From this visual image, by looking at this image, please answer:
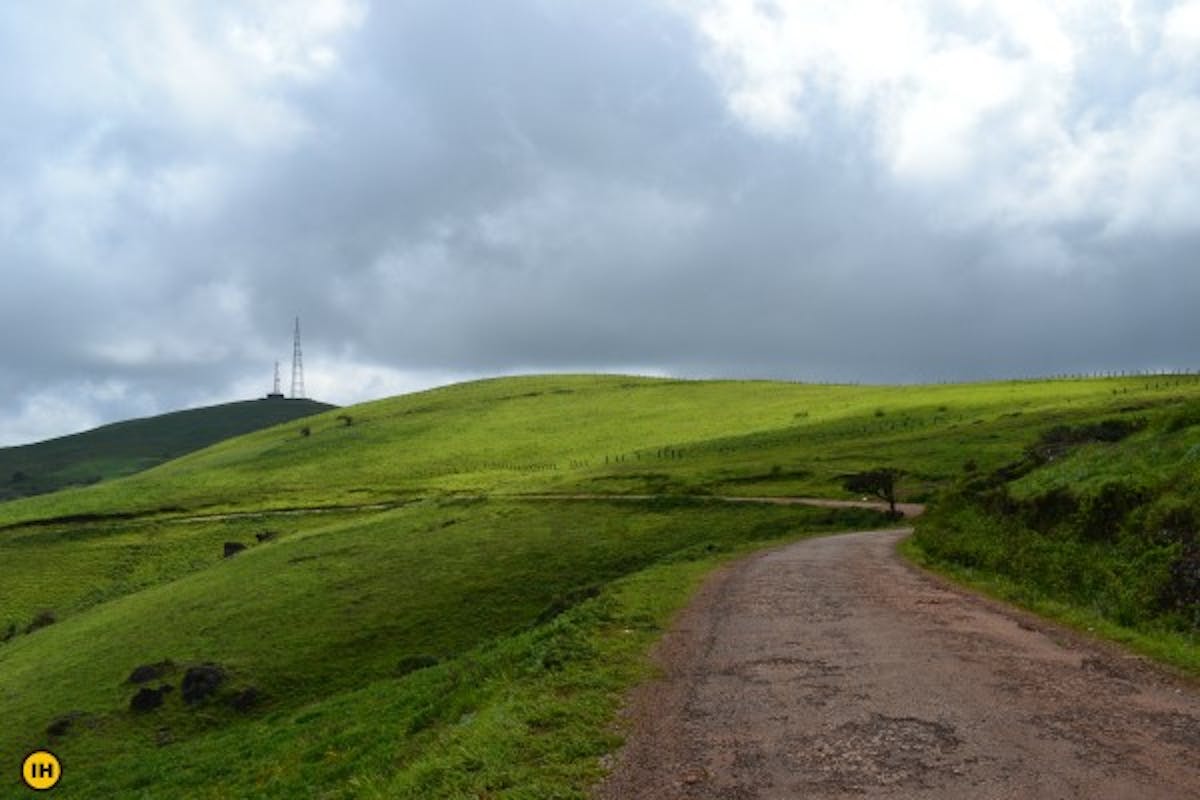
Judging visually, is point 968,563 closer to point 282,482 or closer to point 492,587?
point 492,587

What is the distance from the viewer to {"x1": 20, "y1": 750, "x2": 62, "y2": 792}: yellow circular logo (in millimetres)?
29297

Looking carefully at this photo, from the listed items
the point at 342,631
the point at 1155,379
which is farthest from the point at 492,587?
the point at 1155,379

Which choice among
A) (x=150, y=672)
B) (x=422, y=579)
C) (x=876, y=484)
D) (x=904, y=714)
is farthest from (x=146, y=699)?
(x=876, y=484)

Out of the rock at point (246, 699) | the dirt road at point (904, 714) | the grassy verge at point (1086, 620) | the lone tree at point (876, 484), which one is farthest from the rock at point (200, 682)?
the lone tree at point (876, 484)

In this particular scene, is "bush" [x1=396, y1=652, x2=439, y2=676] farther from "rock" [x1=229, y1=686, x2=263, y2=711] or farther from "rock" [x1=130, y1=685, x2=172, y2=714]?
"rock" [x1=130, y1=685, x2=172, y2=714]

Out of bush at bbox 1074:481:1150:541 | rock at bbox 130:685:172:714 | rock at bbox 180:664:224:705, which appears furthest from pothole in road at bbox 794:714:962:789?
→ rock at bbox 130:685:172:714

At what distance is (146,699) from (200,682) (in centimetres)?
239

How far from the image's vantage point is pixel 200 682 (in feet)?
123

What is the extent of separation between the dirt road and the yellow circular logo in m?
23.9

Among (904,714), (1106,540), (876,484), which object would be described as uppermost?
(1106,540)

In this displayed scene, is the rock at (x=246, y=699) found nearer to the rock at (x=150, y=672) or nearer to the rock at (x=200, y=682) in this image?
the rock at (x=200, y=682)

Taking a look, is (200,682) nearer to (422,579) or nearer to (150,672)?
(150,672)

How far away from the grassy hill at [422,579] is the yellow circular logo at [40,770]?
894 millimetres

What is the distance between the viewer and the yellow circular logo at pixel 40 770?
29.3 m
